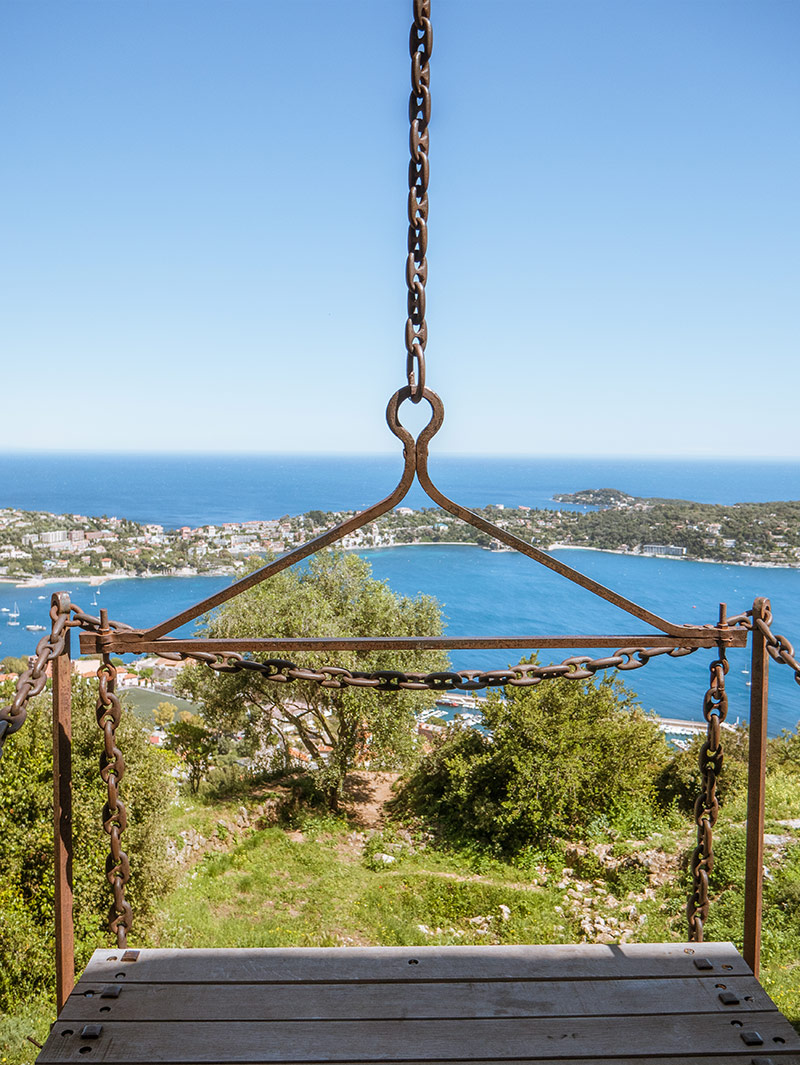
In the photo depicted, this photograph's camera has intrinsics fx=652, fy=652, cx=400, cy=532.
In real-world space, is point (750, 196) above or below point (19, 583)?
above

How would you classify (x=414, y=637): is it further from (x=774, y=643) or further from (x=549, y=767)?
(x=549, y=767)

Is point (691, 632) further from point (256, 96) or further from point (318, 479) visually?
point (318, 479)

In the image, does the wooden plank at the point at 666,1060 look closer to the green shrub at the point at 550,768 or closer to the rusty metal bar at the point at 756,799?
the rusty metal bar at the point at 756,799

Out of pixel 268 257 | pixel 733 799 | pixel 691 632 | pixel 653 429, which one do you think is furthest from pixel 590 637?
pixel 653 429

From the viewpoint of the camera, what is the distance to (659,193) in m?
25.9

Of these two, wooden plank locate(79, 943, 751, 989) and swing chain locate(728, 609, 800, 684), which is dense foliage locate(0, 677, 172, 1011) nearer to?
wooden plank locate(79, 943, 751, 989)

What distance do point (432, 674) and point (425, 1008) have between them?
1.90 ft

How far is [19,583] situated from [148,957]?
3443cm

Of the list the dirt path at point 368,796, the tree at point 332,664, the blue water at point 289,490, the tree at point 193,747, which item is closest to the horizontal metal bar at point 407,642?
the tree at point 332,664

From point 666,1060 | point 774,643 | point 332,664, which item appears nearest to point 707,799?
point 774,643

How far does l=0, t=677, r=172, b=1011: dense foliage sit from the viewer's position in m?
5.14

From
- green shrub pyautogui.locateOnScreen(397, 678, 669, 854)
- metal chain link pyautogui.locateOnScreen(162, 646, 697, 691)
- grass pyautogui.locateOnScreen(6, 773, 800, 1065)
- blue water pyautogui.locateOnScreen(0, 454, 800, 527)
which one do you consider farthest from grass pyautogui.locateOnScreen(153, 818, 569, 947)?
blue water pyautogui.locateOnScreen(0, 454, 800, 527)

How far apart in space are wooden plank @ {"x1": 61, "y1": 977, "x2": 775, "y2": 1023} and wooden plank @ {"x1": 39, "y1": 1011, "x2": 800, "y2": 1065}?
0.8 inches

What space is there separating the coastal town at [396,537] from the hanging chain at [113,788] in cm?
2027
